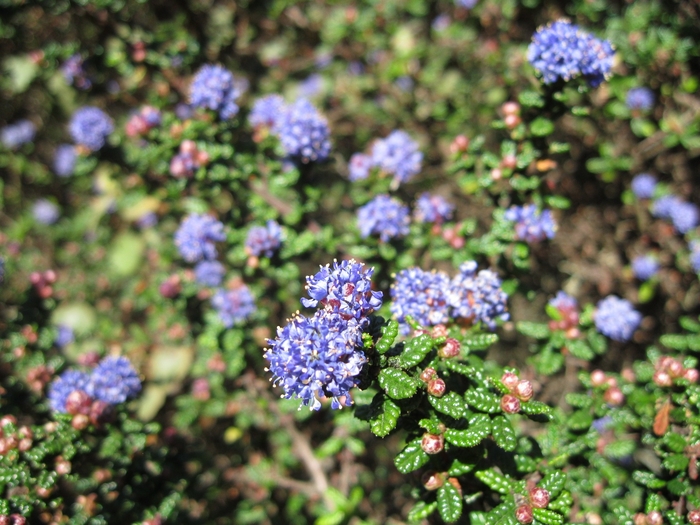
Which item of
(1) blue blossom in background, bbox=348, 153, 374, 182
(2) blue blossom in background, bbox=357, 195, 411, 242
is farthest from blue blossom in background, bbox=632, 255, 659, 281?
(1) blue blossom in background, bbox=348, 153, 374, 182

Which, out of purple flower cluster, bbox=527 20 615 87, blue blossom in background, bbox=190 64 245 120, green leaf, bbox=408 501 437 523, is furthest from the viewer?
blue blossom in background, bbox=190 64 245 120

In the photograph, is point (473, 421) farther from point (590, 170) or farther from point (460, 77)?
point (460, 77)

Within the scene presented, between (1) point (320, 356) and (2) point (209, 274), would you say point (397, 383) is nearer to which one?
(1) point (320, 356)

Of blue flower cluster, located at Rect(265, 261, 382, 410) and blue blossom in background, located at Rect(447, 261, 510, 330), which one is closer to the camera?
blue flower cluster, located at Rect(265, 261, 382, 410)

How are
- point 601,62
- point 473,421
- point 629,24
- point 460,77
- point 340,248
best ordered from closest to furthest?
point 473,421 < point 601,62 < point 340,248 < point 629,24 < point 460,77

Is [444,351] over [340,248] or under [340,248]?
under

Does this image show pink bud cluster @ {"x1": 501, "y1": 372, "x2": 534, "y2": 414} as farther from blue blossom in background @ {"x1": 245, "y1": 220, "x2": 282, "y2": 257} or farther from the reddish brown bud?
blue blossom in background @ {"x1": 245, "y1": 220, "x2": 282, "y2": 257}

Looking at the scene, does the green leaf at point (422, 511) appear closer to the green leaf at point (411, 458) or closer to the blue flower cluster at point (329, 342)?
the green leaf at point (411, 458)

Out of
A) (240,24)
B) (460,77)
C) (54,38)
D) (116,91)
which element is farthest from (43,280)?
(460,77)
